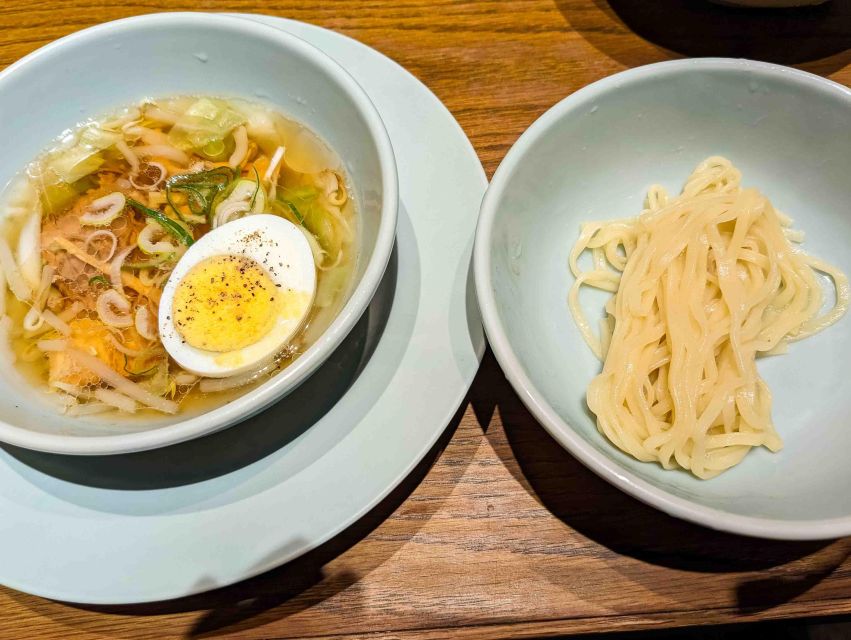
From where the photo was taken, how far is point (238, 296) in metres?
1.35

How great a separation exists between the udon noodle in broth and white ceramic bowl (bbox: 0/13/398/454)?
0.15ft

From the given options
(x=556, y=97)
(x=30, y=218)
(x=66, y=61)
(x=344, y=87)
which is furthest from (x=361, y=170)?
(x=30, y=218)

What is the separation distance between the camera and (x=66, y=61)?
133 centimetres

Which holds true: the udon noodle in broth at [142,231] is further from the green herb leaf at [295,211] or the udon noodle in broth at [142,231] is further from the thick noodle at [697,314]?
the thick noodle at [697,314]

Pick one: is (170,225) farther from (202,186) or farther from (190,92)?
(190,92)

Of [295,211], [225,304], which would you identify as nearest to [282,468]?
[225,304]

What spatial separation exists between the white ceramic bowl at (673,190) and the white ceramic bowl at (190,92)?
10.2 inches

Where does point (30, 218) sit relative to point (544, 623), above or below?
above

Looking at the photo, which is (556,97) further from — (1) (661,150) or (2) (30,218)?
(2) (30,218)

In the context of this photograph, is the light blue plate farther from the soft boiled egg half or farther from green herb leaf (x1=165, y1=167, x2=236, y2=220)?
A: green herb leaf (x1=165, y1=167, x2=236, y2=220)

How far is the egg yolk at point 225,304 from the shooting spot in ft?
4.33

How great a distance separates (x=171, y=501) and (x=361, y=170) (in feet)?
2.47

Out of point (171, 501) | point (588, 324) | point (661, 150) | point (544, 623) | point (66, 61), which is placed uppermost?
point (66, 61)

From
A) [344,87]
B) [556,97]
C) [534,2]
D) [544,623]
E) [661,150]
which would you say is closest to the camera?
[544,623]
